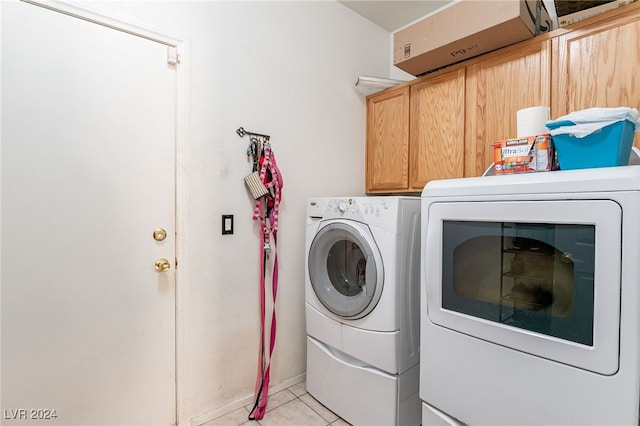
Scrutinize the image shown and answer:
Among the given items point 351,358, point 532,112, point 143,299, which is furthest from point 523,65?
point 143,299

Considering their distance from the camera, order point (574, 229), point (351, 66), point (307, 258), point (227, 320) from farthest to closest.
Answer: point (351, 66), point (307, 258), point (227, 320), point (574, 229)

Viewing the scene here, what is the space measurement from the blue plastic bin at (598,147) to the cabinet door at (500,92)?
0.59m

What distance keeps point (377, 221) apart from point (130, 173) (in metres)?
1.22

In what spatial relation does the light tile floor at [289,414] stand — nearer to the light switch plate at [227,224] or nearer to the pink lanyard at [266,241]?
the pink lanyard at [266,241]

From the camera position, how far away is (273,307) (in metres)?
1.94

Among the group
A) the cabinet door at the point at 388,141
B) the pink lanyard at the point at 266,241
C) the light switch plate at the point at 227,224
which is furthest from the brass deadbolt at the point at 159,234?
the cabinet door at the point at 388,141

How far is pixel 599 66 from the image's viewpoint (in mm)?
1418

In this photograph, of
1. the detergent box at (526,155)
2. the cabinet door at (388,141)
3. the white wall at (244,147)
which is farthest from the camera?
the cabinet door at (388,141)

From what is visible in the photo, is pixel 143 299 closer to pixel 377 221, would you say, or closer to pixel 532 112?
pixel 377 221

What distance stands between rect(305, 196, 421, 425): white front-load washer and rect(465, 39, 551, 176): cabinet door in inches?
23.6

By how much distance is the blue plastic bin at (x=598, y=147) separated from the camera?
1.02m

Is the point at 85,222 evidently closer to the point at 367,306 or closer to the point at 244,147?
the point at 244,147

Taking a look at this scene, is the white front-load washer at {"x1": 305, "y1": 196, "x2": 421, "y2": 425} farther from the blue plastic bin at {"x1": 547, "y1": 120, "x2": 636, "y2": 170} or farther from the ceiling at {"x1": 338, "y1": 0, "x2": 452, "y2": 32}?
the ceiling at {"x1": 338, "y1": 0, "x2": 452, "y2": 32}

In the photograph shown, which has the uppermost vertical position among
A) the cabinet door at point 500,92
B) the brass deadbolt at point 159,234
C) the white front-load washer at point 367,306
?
the cabinet door at point 500,92
